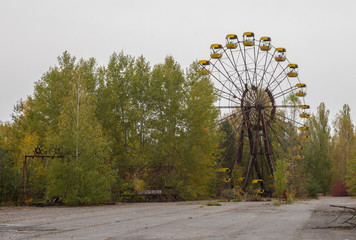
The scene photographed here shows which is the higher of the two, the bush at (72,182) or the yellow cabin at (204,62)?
the yellow cabin at (204,62)

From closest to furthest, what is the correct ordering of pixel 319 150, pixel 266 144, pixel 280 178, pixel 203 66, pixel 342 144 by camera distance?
1. pixel 280 178
2. pixel 266 144
3. pixel 203 66
4. pixel 319 150
5. pixel 342 144

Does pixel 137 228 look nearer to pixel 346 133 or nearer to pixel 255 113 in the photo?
pixel 255 113

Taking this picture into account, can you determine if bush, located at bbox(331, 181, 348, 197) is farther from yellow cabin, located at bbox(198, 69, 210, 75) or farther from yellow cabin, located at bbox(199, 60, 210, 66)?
yellow cabin, located at bbox(199, 60, 210, 66)

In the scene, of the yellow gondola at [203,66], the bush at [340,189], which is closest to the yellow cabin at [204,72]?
the yellow gondola at [203,66]

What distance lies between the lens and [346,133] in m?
71.2

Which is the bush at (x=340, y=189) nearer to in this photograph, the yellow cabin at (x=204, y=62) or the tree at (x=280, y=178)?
the yellow cabin at (x=204, y=62)

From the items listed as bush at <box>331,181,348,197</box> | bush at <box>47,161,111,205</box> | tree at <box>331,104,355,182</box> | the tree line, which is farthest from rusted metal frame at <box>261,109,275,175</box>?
tree at <box>331,104,355,182</box>

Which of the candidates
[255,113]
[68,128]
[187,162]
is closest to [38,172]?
[68,128]

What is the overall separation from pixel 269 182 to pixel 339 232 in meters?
38.8

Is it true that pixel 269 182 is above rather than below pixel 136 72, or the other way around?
below

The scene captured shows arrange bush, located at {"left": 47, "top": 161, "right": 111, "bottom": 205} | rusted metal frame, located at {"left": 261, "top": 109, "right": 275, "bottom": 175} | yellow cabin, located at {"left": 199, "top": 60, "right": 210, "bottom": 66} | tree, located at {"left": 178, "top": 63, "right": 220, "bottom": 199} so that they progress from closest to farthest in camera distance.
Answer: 1. bush, located at {"left": 47, "top": 161, "right": 111, "bottom": 205}
2. tree, located at {"left": 178, "top": 63, "right": 220, "bottom": 199}
3. rusted metal frame, located at {"left": 261, "top": 109, "right": 275, "bottom": 175}
4. yellow cabin, located at {"left": 199, "top": 60, "right": 210, "bottom": 66}

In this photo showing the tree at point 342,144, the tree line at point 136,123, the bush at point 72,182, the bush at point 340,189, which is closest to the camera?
the bush at point 72,182

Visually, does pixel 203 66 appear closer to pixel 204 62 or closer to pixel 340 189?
pixel 204 62

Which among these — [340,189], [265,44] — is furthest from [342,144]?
[265,44]
